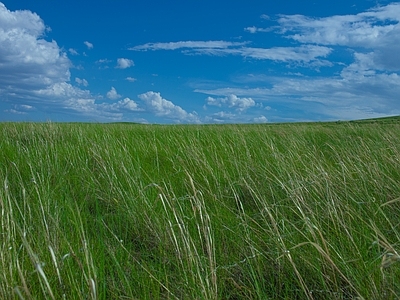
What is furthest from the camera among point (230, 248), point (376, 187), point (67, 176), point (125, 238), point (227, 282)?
point (67, 176)

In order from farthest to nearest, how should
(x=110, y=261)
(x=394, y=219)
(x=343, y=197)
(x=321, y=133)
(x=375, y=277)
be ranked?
(x=321, y=133) → (x=343, y=197) → (x=394, y=219) → (x=110, y=261) → (x=375, y=277)

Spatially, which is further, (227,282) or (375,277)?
(227,282)

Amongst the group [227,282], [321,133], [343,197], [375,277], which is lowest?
[227,282]

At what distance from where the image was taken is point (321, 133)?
8.89 metres

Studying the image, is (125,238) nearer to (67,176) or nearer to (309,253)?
(309,253)

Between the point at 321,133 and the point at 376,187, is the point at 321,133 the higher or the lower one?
the higher one

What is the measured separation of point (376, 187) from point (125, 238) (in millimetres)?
2323

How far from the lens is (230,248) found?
2441mm

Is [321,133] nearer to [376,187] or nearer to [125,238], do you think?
[376,187]

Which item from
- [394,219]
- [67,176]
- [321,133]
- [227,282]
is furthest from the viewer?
[321,133]

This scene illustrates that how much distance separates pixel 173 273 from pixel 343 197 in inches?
71.6

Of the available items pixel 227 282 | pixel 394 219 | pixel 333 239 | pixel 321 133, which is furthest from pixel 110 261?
pixel 321 133

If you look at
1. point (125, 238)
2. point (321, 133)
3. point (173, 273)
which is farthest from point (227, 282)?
point (321, 133)

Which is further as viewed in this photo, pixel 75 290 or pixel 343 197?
pixel 343 197
